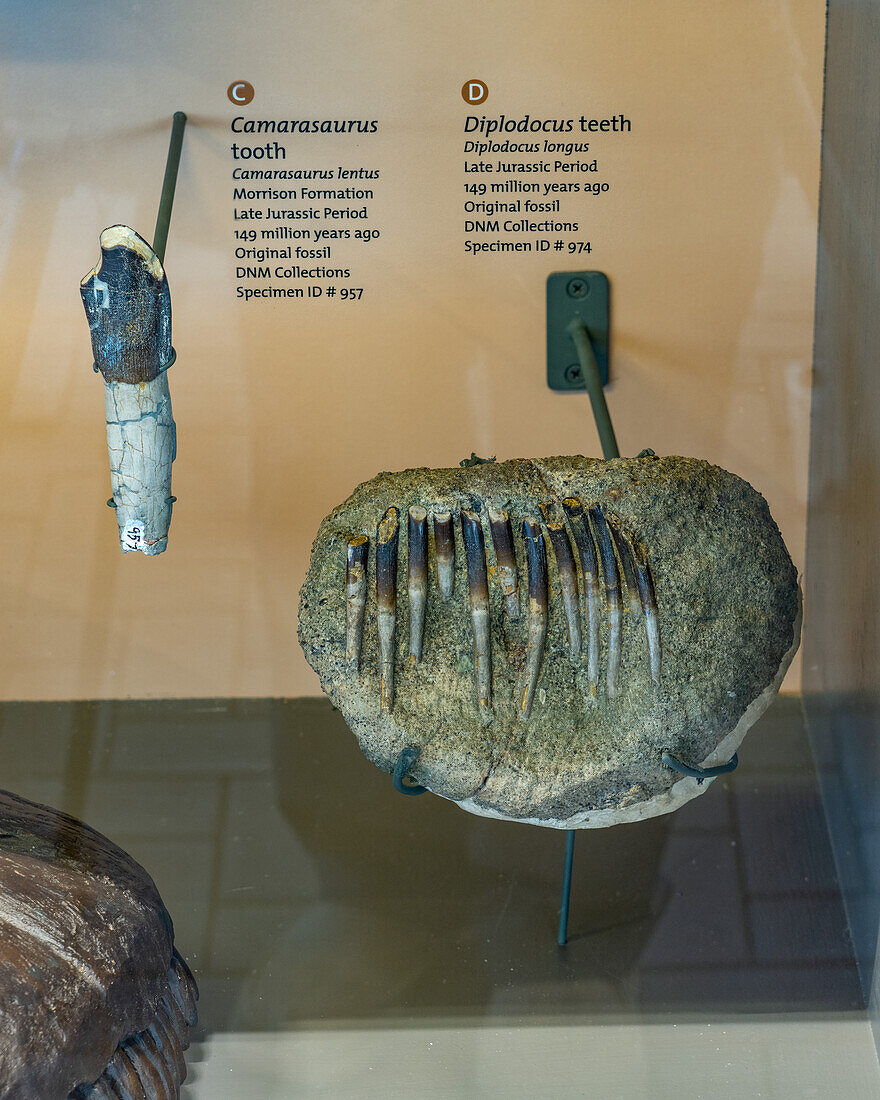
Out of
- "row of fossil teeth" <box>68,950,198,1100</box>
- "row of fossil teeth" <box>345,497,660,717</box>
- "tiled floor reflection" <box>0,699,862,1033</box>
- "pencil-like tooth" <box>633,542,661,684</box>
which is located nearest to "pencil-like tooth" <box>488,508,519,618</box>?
"row of fossil teeth" <box>345,497,660,717</box>

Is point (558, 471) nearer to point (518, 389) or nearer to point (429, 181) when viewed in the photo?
point (518, 389)

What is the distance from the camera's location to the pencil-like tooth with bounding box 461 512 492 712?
1.02 metres

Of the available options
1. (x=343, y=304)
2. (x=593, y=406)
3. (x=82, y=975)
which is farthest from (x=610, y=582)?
(x=82, y=975)

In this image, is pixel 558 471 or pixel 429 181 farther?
pixel 429 181

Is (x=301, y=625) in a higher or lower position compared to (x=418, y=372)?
lower

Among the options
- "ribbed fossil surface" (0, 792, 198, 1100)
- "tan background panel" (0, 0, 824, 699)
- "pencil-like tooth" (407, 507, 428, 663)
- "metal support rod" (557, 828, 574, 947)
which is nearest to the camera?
"ribbed fossil surface" (0, 792, 198, 1100)

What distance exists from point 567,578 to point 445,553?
0.36ft

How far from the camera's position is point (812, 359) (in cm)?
127

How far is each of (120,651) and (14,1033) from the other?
477mm

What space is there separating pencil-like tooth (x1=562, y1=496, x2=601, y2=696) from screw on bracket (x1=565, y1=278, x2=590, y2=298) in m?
0.30

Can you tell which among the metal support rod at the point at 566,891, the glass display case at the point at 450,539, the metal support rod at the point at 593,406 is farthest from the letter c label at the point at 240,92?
the metal support rod at the point at 566,891

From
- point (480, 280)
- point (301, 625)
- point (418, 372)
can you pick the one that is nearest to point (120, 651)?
point (301, 625)

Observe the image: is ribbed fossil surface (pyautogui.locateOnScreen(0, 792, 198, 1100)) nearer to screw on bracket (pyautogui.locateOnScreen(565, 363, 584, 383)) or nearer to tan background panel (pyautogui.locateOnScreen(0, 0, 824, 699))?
tan background panel (pyautogui.locateOnScreen(0, 0, 824, 699))

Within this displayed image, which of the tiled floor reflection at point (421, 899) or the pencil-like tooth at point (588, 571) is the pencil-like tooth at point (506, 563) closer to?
the pencil-like tooth at point (588, 571)
